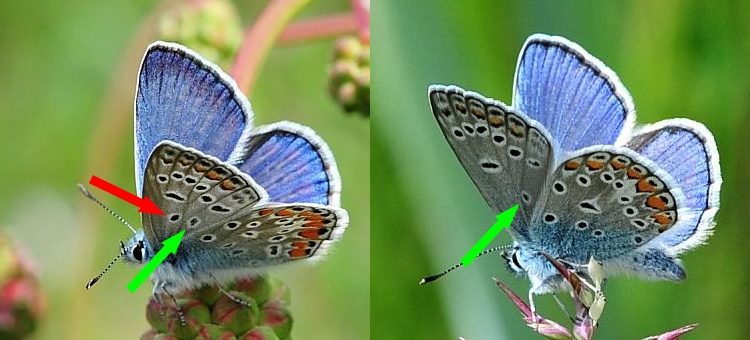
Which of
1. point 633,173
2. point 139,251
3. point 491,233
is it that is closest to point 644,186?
point 633,173

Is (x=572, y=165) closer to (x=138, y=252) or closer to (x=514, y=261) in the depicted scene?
(x=514, y=261)

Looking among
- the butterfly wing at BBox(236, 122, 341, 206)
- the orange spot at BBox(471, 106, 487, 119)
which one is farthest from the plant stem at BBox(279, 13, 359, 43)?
the orange spot at BBox(471, 106, 487, 119)

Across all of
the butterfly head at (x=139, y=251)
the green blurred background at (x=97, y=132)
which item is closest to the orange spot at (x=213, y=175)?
the butterfly head at (x=139, y=251)

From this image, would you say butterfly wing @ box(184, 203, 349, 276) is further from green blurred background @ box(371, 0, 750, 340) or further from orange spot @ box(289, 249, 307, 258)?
green blurred background @ box(371, 0, 750, 340)

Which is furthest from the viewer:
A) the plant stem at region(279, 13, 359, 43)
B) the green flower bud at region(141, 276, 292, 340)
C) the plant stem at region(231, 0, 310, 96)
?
the plant stem at region(279, 13, 359, 43)

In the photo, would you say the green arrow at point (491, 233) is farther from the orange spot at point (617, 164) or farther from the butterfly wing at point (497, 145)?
the orange spot at point (617, 164)

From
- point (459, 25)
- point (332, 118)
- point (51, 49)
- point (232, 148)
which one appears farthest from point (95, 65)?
point (232, 148)

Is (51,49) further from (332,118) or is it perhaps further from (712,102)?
(712,102)
